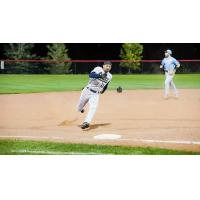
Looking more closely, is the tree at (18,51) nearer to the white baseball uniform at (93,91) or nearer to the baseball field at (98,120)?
the baseball field at (98,120)

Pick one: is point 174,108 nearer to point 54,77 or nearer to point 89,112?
point 89,112

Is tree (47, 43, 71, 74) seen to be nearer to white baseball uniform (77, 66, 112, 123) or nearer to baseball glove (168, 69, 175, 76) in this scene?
white baseball uniform (77, 66, 112, 123)

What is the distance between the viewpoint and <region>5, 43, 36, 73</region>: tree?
6.79m

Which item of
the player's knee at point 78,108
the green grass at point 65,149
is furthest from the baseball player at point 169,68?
the player's knee at point 78,108

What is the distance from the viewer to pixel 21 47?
678 cm

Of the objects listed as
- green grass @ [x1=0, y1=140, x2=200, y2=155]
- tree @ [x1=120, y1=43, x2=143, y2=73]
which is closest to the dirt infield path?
green grass @ [x1=0, y1=140, x2=200, y2=155]

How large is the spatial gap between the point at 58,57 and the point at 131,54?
4.11 feet

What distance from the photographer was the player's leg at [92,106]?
6.63m

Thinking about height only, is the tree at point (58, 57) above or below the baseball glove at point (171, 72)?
above

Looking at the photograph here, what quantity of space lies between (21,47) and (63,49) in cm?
69

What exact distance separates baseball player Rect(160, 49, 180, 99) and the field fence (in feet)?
0.44

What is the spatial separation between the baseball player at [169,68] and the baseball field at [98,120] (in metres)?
0.10

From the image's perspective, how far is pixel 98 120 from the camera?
6637 mm

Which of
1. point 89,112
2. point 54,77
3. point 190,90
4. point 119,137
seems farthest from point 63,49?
point 190,90
